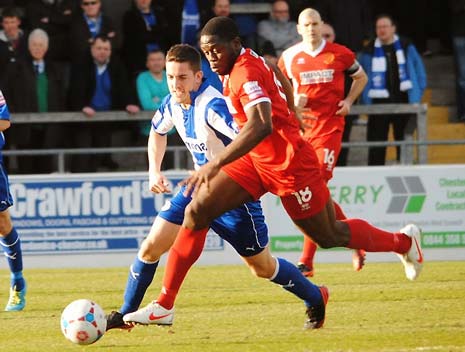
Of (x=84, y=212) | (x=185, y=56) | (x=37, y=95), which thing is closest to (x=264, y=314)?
(x=185, y=56)

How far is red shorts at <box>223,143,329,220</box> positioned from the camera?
830 cm

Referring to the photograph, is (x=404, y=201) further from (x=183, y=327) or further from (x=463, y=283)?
(x=183, y=327)

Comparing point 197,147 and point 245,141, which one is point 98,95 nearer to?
point 197,147

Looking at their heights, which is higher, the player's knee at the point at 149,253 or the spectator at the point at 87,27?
the spectator at the point at 87,27

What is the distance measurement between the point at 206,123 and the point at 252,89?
74 centimetres

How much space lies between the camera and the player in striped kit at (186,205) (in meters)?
8.39

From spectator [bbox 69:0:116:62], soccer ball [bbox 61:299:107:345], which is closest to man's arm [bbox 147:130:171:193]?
soccer ball [bbox 61:299:107:345]

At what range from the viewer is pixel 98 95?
1680 centimetres

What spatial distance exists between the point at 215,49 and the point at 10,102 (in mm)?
9043

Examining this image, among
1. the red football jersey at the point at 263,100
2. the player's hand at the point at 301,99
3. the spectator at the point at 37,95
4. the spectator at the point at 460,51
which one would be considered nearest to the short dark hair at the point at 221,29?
the red football jersey at the point at 263,100

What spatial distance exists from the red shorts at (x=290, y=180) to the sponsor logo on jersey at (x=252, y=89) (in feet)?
2.17

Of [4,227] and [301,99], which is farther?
[301,99]

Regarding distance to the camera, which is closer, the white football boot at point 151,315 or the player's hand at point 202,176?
the player's hand at point 202,176

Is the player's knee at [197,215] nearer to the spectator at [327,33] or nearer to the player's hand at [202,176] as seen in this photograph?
the player's hand at [202,176]
